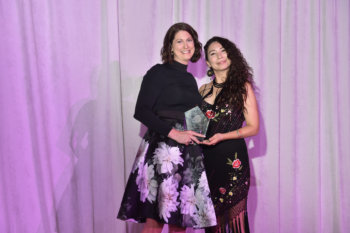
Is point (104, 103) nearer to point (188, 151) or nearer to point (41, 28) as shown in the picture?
point (41, 28)

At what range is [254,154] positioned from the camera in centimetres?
280

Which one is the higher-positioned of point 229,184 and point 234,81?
point 234,81

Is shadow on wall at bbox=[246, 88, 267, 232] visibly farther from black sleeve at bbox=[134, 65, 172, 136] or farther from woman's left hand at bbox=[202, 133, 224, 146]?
black sleeve at bbox=[134, 65, 172, 136]

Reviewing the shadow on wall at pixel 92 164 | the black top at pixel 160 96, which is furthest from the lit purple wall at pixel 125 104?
the black top at pixel 160 96

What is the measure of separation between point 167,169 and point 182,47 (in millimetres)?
720

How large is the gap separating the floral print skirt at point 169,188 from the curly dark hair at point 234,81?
18.0 inches

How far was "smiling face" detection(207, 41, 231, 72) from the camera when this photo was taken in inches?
81.0

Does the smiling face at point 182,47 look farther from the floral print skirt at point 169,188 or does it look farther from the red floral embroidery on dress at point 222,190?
the red floral embroidery on dress at point 222,190

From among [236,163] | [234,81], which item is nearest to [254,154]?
[236,163]

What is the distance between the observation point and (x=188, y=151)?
1.63m

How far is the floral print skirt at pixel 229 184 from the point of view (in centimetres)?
193

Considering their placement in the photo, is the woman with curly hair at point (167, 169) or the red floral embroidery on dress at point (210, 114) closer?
the woman with curly hair at point (167, 169)

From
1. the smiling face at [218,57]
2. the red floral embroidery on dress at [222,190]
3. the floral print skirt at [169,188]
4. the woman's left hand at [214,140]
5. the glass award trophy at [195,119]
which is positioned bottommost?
the red floral embroidery on dress at [222,190]

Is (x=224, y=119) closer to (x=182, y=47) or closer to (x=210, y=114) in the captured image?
(x=210, y=114)
